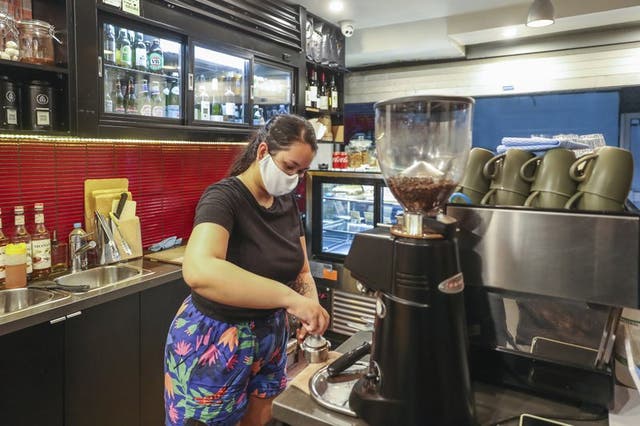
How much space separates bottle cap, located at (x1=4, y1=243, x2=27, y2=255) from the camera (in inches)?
82.0

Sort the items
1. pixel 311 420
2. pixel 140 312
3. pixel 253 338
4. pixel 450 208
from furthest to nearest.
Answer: pixel 140 312
pixel 253 338
pixel 450 208
pixel 311 420

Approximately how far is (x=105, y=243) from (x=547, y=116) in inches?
139

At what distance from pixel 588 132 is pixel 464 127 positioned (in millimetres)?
3309

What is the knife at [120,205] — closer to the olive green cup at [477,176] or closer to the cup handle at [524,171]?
the olive green cup at [477,176]

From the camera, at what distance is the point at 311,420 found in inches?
37.4

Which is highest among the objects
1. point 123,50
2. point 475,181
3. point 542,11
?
point 542,11

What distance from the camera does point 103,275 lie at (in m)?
2.50

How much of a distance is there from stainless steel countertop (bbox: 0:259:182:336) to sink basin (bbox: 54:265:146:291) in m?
0.08

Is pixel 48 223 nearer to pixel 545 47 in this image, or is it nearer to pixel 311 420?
pixel 311 420

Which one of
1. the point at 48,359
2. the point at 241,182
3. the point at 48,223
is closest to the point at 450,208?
the point at 241,182

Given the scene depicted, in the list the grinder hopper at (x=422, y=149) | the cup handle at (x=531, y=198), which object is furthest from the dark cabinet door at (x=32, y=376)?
the cup handle at (x=531, y=198)

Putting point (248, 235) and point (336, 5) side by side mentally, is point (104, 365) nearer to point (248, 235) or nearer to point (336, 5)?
point (248, 235)

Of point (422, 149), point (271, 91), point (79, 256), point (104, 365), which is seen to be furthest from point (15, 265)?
point (271, 91)

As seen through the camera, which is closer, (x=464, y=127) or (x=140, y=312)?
(x=464, y=127)
